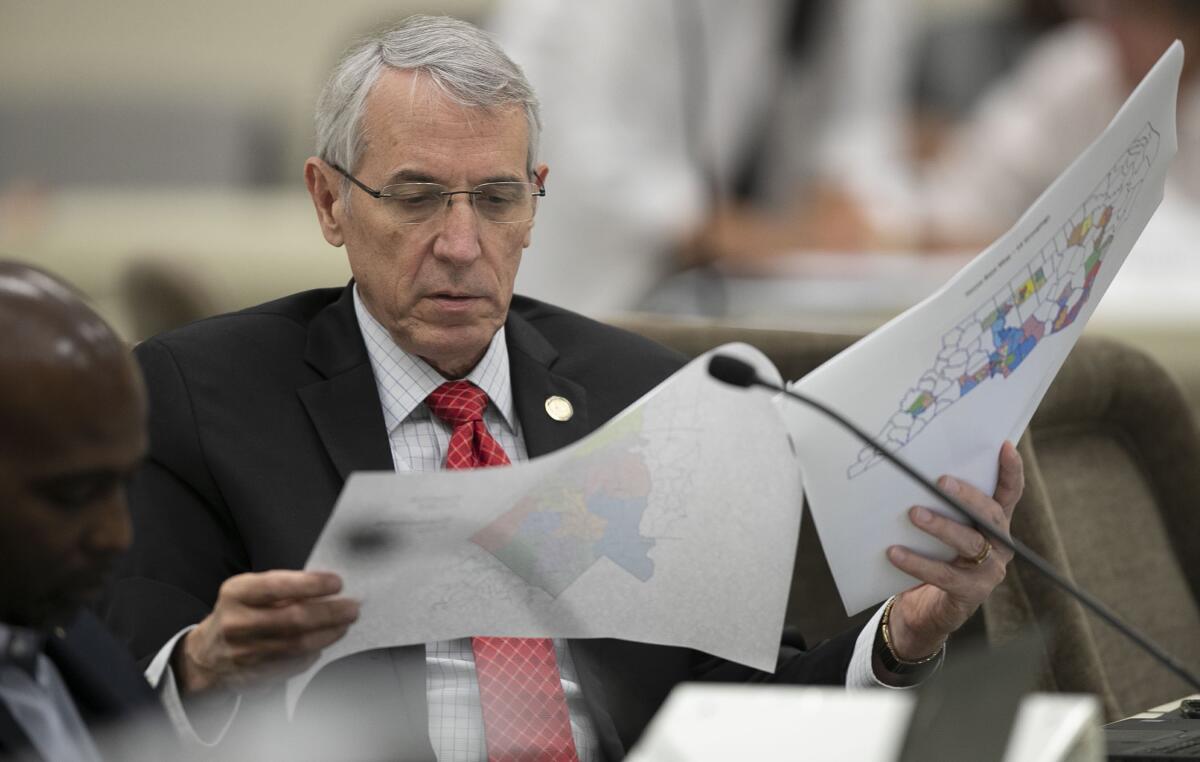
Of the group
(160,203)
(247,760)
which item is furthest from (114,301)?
(247,760)

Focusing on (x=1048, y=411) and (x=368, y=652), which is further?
(x=1048, y=411)

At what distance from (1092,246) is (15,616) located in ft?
2.68

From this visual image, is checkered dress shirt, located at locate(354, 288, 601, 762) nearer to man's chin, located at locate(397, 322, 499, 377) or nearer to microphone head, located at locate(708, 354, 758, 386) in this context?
man's chin, located at locate(397, 322, 499, 377)

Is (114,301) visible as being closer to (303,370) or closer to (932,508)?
(303,370)

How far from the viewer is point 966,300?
1.21 meters

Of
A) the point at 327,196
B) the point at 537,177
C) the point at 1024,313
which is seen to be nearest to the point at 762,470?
the point at 1024,313

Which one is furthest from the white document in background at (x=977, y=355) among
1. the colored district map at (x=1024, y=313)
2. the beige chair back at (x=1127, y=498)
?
the beige chair back at (x=1127, y=498)

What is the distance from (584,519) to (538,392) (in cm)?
40

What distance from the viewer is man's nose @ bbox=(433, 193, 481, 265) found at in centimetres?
151

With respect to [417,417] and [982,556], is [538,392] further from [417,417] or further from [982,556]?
[982,556]

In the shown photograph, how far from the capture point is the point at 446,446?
4.96 feet

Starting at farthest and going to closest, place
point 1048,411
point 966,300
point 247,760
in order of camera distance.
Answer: point 1048,411, point 966,300, point 247,760

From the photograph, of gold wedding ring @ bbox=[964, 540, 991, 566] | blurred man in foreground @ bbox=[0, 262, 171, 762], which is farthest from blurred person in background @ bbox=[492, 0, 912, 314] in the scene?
blurred man in foreground @ bbox=[0, 262, 171, 762]

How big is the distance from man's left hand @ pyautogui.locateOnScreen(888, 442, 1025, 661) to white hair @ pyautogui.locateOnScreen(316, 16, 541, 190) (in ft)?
1.73
